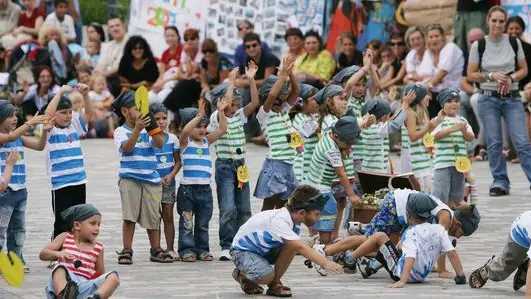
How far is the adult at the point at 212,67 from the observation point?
2191 cm

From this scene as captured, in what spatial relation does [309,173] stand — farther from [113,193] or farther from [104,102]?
[104,102]

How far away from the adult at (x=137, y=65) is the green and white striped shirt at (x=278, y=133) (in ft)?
30.4

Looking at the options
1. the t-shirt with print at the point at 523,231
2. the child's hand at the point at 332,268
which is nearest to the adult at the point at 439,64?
the t-shirt with print at the point at 523,231

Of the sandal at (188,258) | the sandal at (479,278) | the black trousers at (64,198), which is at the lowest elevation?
the sandal at (188,258)

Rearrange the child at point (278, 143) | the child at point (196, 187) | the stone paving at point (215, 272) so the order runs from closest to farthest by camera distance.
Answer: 1. the stone paving at point (215, 272)
2. the child at point (196, 187)
3. the child at point (278, 143)

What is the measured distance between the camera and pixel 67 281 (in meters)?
9.68

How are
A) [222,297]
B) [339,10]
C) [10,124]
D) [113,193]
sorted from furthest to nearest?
[339,10] < [113,193] < [10,124] < [222,297]

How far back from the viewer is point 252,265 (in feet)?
34.4

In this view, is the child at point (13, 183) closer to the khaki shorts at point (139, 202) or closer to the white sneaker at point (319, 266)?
the khaki shorts at point (139, 202)

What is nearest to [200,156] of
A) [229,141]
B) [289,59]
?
[229,141]

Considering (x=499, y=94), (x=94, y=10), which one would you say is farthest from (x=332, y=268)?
(x=94, y=10)

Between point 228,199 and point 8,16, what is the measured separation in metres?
13.1

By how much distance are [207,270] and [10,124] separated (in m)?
1.86

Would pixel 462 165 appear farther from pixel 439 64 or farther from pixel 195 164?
pixel 439 64
